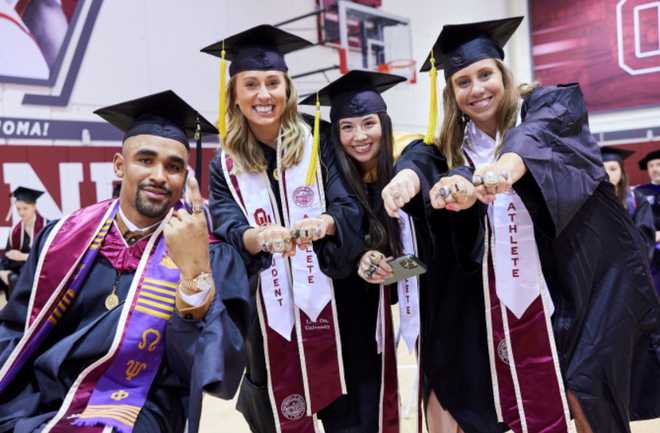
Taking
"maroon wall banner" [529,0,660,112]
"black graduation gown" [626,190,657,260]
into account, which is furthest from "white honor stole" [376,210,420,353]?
"maroon wall banner" [529,0,660,112]

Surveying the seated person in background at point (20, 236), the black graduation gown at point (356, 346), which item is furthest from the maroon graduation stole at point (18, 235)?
the black graduation gown at point (356, 346)

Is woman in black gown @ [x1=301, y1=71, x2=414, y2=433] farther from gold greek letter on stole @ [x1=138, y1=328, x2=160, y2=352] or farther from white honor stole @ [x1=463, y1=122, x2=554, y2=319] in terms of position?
gold greek letter on stole @ [x1=138, y1=328, x2=160, y2=352]

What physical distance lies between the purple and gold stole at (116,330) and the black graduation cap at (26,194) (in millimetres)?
5709

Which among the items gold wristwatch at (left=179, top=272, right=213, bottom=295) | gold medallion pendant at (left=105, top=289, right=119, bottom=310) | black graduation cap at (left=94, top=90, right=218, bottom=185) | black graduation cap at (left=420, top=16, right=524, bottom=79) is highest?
black graduation cap at (left=420, top=16, right=524, bottom=79)

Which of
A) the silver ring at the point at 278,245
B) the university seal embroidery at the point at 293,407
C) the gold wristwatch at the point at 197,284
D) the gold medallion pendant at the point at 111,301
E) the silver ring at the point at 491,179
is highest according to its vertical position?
the silver ring at the point at 491,179

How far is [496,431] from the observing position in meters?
2.28

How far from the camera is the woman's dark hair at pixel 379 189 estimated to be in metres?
2.39

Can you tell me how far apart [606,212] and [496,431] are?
0.95 metres

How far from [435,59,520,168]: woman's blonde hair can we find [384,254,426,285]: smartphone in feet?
1.25

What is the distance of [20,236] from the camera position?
7.38m

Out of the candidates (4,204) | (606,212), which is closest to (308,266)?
(606,212)

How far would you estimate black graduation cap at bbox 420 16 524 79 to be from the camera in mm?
2197

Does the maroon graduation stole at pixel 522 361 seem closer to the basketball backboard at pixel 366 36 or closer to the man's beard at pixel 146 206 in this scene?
the man's beard at pixel 146 206

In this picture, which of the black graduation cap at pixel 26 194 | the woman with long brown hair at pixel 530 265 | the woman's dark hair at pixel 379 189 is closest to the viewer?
the woman with long brown hair at pixel 530 265
